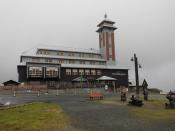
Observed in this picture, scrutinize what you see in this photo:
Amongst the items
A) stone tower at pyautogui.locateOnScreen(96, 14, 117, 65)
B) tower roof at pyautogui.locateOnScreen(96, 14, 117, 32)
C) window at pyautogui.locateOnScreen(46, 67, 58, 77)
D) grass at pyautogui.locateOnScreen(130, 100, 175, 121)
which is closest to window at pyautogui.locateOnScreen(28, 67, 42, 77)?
window at pyautogui.locateOnScreen(46, 67, 58, 77)

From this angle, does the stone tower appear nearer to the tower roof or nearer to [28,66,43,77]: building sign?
the tower roof

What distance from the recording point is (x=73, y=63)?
2714 inches

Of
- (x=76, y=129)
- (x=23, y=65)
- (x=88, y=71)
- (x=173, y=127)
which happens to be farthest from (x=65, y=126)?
(x=88, y=71)

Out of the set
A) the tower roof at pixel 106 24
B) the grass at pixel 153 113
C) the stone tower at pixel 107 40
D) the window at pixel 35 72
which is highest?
the tower roof at pixel 106 24

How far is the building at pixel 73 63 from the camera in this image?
5888cm

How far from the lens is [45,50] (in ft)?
219

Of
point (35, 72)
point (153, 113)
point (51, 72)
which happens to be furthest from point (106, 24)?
point (153, 113)

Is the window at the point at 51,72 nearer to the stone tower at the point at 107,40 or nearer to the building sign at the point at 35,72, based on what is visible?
the building sign at the point at 35,72

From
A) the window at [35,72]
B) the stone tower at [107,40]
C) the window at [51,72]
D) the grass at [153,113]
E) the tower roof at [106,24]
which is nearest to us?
the grass at [153,113]

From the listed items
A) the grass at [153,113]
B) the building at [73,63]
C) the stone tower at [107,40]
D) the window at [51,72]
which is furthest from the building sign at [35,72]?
the grass at [153,113]

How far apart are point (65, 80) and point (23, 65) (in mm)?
13185

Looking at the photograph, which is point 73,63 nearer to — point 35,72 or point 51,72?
point 51,72

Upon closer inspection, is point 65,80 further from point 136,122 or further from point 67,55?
point 136,122

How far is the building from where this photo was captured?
58.9m
